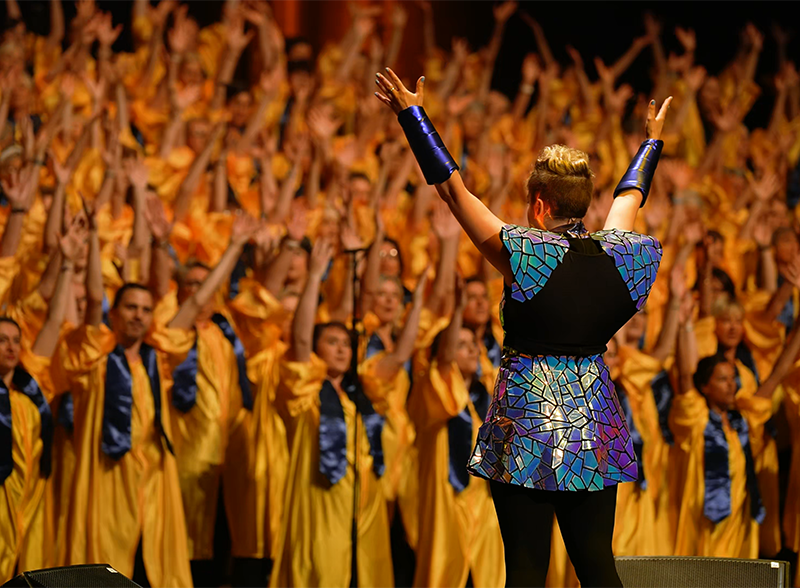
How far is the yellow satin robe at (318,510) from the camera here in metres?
3.51

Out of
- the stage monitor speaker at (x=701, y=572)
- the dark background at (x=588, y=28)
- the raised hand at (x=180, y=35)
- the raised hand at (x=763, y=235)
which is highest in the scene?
the dark background at (x=588, y=28)

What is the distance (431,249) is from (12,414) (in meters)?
2.28

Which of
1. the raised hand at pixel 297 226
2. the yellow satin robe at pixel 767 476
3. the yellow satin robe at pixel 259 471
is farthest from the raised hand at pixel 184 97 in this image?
the yellow satin robe at pixel 767 476

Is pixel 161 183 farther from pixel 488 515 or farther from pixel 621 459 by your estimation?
pixel 621 459

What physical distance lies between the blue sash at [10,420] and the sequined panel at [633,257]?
2127 millimetres

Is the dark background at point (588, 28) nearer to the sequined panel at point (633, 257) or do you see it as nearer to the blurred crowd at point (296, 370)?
the blurred crowd at point (296, 370)

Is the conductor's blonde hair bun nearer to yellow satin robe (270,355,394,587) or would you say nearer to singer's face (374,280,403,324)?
yellow satin robe (270,355,394,587)

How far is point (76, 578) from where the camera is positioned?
2.15 m

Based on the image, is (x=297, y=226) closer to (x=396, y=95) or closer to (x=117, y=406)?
(x=117, y=406)

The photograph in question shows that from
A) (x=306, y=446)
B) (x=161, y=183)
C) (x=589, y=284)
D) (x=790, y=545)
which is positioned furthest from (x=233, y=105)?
(x=589, y=284)

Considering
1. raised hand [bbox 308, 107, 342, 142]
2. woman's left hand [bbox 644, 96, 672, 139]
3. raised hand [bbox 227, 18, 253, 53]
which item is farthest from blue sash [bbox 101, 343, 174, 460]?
raised hand [bbox 227, 18, 253, 53]

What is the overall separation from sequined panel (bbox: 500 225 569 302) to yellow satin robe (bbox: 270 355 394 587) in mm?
1920

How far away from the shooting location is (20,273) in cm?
408

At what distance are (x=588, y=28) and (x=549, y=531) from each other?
6340 millimetres
